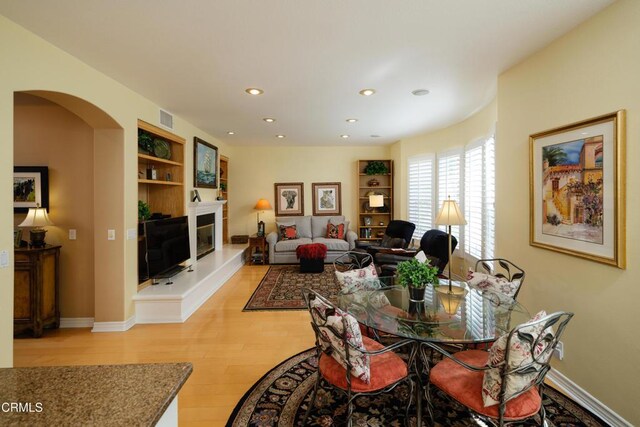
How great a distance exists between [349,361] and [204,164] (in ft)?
15.5

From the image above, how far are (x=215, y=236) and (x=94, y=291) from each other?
295 centimetres

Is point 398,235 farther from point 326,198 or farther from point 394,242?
point 326,198

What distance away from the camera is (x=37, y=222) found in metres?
3.09

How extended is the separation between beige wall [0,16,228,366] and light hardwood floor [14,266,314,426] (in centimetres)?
43

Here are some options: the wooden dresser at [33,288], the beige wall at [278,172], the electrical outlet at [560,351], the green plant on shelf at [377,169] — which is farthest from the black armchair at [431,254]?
the wooden dresser at [33,288]

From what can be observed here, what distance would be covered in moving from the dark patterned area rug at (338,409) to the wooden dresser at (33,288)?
2675 mm

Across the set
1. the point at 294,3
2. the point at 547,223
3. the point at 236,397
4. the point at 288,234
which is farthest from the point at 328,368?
the point at 288,234

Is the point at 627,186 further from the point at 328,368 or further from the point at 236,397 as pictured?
the point at 236,397

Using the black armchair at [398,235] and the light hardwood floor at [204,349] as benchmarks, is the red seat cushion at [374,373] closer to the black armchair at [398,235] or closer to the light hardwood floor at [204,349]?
the light hardwood floor at [204,349]

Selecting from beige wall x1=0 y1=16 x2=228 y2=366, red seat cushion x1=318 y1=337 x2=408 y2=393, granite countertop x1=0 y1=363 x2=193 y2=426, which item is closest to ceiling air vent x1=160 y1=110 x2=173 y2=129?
beige wall x1=0 y1=16 x2=228 y2=366

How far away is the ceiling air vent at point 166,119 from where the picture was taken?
13.0ft

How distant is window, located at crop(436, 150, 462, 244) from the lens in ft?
16.2

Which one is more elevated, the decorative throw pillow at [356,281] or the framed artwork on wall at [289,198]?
the framed artwork on wall at [289,198]

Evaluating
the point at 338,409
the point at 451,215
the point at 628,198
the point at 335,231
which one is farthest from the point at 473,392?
the point at 335,231
